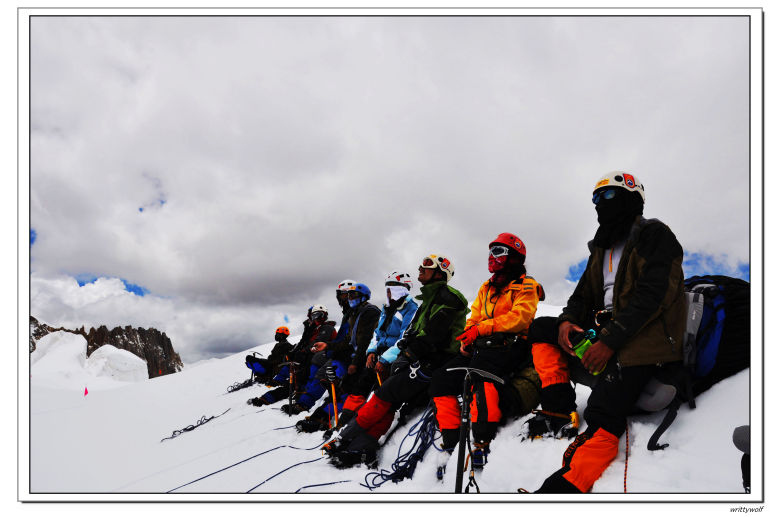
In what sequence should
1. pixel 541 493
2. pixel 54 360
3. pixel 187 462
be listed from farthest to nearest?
pixel 54 360
pixel 187 462
pixel 541 493

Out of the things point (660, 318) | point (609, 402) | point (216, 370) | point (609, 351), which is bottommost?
point (216, 370)

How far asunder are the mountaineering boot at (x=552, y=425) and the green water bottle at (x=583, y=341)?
0.59m

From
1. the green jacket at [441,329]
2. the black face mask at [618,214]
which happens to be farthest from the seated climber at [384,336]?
the black face mask at [618,214]

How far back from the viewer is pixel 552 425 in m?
2.93

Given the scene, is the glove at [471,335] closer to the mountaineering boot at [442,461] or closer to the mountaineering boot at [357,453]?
the mountaineering boot at [442,461]

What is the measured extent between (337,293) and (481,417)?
505 centimetres

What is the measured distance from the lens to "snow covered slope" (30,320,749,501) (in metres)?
2.18

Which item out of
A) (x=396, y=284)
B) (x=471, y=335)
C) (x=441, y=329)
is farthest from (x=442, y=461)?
(x=396, y=284)

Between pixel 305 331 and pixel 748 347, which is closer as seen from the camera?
pixel 748 347

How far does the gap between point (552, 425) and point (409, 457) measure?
4.86ft

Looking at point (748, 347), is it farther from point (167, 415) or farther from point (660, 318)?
point (167, 415)
